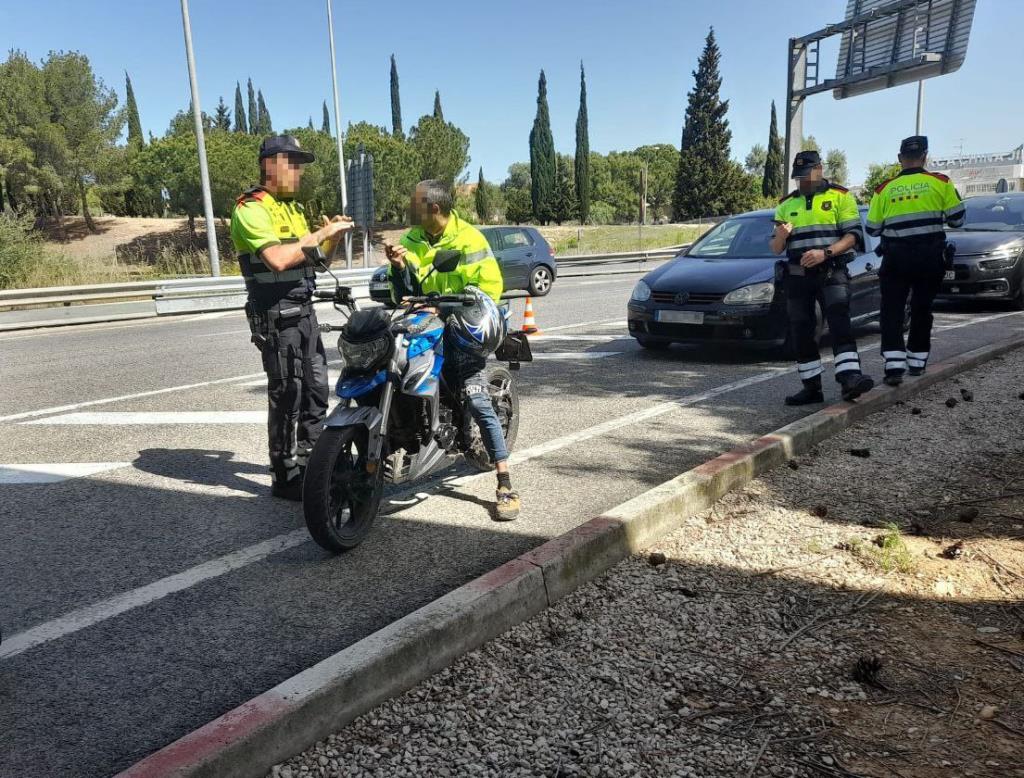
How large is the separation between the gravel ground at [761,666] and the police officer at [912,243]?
2948 mm

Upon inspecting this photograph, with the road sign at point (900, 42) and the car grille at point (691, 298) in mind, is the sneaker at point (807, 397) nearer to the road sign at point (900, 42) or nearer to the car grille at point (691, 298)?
the car grille at point (691, 298)

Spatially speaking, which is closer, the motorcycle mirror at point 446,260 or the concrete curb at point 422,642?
the concrete curb at point 422,642

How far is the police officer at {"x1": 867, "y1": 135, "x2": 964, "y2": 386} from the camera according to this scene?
22.0 feet

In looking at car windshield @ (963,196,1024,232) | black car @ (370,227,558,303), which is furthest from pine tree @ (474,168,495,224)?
car windshield @ (963,196,1024,232)

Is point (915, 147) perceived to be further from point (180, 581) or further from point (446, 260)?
point (180, 581)

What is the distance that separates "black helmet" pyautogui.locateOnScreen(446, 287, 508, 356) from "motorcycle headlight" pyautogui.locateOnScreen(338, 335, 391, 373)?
468 millimetres

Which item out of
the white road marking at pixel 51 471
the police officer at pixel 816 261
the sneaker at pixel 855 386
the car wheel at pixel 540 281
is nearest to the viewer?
the white road marking at pixel 51 471

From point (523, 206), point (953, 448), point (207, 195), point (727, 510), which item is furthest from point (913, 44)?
point (523, 206)

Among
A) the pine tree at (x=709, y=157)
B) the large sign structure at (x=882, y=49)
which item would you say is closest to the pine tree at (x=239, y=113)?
the pine tree at (x=709, y=157)

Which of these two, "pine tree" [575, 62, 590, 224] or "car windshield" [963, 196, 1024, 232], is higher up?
"pine tree" [575, 62, 590, 224]

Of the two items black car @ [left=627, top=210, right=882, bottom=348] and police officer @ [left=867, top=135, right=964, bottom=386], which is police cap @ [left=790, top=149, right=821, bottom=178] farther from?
black car @ [left=627, top=210, right=882, bottom=348]

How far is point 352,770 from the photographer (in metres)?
2.23

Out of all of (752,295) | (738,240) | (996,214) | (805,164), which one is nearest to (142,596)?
(805,164)

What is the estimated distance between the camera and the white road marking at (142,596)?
3002 millimetres
